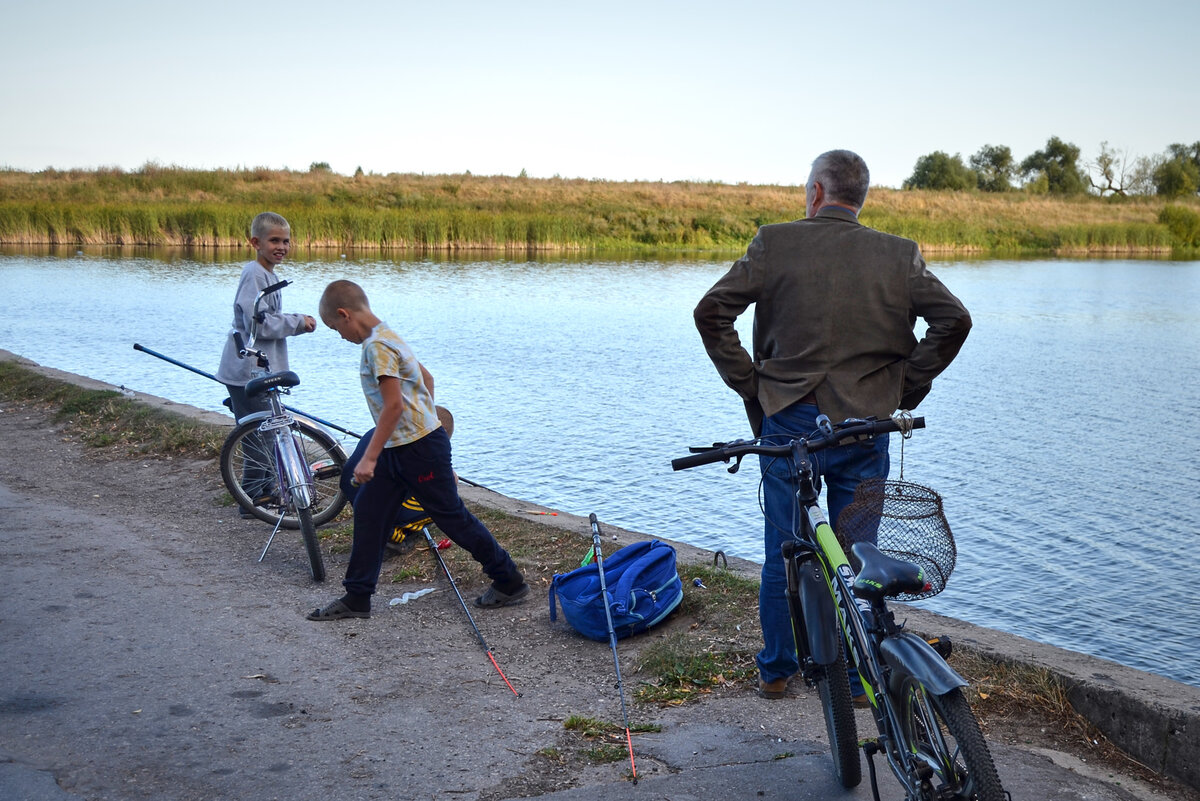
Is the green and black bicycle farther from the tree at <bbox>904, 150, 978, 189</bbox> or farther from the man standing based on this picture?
the tree at <bbox>904, 150, 978, 189</bbox>

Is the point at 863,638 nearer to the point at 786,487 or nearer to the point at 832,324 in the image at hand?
the point at 786,487

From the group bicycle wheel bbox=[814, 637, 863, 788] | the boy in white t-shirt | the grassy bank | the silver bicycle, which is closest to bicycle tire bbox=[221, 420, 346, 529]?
the silver bicycle

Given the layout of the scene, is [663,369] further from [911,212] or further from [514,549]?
[911,212]

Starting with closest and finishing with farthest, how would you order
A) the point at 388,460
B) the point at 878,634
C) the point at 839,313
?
1. the point at 878,634
2. the point at 839,313
3. the point at 388,460

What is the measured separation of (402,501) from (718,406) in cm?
857

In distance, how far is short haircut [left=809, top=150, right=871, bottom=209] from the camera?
411 centimetres

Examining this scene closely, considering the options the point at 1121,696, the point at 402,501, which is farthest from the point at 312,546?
the point at 1121,696

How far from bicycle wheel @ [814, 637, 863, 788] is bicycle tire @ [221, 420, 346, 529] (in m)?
4.14

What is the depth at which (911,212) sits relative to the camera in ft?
196

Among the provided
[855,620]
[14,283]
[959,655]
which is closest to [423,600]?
[959,655]

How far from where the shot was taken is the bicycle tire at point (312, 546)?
6.13 metres

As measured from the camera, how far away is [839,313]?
4012mm

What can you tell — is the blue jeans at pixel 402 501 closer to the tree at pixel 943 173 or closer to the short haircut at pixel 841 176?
the short haircut at pixel 841 176

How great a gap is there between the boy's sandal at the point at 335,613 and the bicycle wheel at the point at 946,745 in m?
3.21
